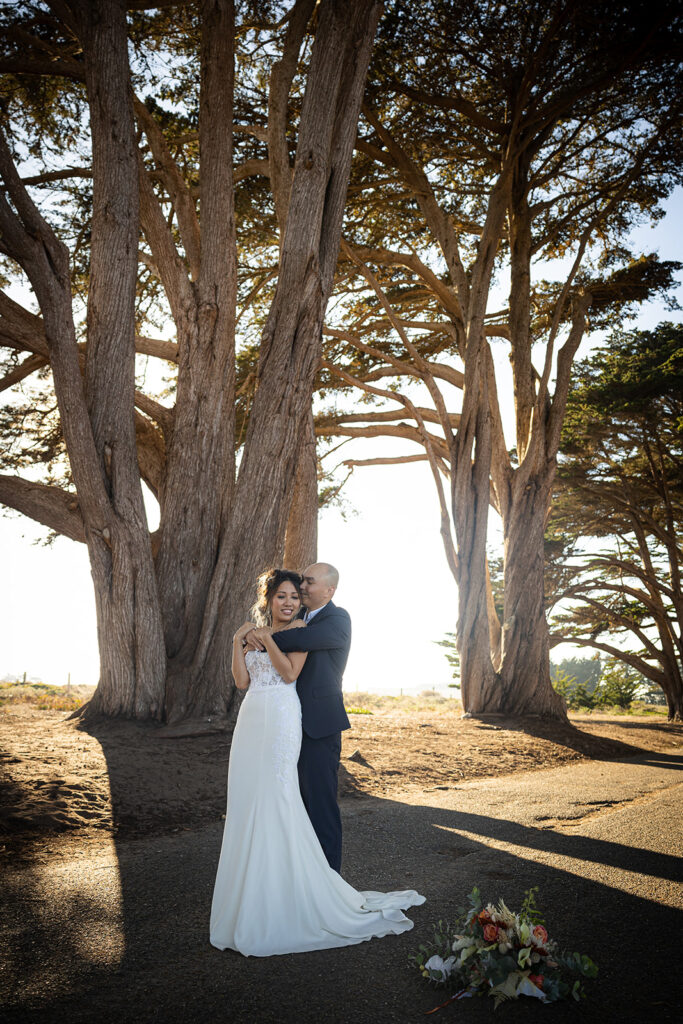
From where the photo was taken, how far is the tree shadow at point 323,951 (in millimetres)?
2549

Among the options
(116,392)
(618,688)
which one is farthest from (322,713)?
(618,688)

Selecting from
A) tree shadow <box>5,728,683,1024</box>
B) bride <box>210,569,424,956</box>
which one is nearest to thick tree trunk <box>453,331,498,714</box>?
tree shadow <box>5,728,683,1024</box>

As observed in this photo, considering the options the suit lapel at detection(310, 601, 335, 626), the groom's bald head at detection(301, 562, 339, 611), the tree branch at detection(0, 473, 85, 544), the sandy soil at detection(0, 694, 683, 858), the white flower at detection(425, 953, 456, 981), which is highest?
the tree branch at detection(0, 473, 85, 544)

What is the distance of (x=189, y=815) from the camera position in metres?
5.51

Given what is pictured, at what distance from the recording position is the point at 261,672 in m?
3.58

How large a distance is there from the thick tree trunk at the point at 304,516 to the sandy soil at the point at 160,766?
284 centimetres

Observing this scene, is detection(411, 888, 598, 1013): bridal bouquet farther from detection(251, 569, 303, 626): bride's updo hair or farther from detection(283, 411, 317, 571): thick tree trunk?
detection(283, 411, 317, 571): thick tree trunk

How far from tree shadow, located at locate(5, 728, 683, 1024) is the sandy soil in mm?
402

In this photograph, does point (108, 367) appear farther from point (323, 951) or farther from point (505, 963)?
point (505, 963)

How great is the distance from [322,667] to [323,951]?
1.21 meters

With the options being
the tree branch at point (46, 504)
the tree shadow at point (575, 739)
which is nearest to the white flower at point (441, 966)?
the tree branch at point (46, 504)

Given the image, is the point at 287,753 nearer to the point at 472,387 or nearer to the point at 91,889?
the point at 91,889

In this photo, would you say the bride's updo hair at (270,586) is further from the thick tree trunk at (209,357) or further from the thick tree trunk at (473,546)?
the thick tree trunk at (473,546)

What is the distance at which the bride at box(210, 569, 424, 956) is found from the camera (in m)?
3.14
